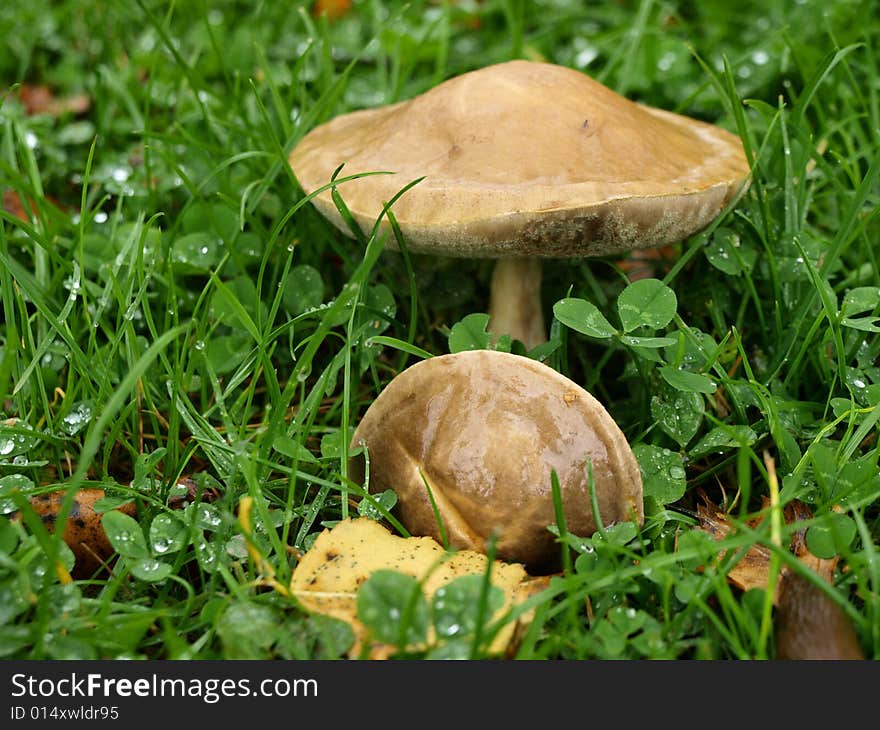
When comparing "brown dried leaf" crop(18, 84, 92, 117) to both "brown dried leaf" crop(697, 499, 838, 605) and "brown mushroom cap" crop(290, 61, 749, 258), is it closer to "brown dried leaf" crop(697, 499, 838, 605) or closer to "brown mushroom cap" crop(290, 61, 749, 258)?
"brown mushroom cap" crop(290, 61, 749, 258)

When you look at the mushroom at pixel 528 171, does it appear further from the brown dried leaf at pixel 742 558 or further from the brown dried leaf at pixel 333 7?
the brown dried leaf at pixel 333 7

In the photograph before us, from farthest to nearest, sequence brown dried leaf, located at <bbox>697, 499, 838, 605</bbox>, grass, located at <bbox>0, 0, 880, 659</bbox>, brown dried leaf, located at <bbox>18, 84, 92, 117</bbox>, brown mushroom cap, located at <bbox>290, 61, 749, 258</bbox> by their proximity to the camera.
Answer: brown dried leaf, located at <bbox>18, 84, 92, 117</bbox>
brown mushroom cap, located at <bbox>290, 61, 749, 258</bbox>
brown dried leaf, located at <bbox>697, 499, 838, 605</bbox>
grass, located at <bbox>0, 0, 880, 659</bbox>

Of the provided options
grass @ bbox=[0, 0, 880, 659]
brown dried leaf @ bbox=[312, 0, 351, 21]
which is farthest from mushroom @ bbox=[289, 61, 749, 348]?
brown dried leaf @ bbox=[312, 0, 351, 21]

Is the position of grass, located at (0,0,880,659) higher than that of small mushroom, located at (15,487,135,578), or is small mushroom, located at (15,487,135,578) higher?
grass, located at (0,0,880,659)

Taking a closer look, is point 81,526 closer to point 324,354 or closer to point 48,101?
point 324,354

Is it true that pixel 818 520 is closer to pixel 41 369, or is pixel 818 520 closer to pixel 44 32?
pixel 41 369

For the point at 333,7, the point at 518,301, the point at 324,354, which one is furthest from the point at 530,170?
the point at 333,7
